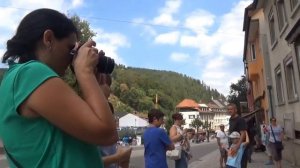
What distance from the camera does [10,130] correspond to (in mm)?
1562

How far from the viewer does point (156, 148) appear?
7070 millimetres

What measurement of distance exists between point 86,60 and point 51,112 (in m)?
0.27

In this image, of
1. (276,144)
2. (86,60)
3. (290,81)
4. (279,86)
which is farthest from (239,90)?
(86,60)

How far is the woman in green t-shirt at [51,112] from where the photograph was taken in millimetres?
1461

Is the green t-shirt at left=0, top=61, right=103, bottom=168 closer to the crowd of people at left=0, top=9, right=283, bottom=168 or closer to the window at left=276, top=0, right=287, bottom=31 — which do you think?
the crowd of people at left=0, top=9, right=283, bottom=168

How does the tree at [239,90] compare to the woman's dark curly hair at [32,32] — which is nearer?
the woman's dark curly hair at [32,32]

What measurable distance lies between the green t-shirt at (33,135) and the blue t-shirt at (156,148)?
556cm

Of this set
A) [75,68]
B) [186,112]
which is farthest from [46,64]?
[186,112]

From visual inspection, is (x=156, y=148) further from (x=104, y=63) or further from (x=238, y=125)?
(x=104, y=63)

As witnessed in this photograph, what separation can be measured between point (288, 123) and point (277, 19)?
407 centimetres

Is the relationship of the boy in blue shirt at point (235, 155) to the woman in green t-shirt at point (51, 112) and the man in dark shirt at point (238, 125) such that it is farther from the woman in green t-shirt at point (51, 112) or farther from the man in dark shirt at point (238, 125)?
the woman in green t-shirt at point (51, 112)

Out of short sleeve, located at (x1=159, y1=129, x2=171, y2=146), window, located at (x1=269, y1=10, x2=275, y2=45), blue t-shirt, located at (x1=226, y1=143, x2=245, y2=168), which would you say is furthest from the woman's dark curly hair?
window, located at (x1=269, y1=10, x2=275, y2=45)

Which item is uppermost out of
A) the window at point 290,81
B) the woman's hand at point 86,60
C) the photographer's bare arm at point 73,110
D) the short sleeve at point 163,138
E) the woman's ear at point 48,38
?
the window at point 290,81

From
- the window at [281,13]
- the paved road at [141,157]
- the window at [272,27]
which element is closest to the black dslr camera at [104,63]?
the window at [281,13]
